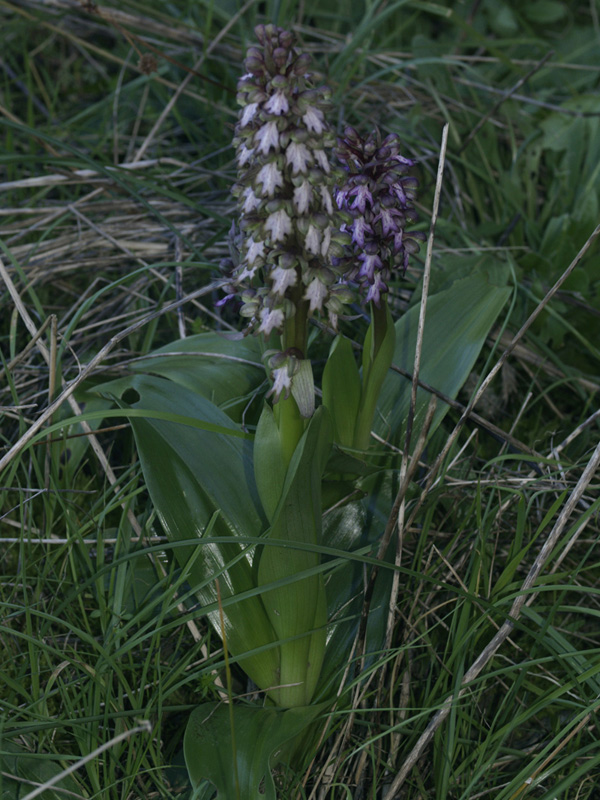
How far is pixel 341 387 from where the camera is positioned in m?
2.15

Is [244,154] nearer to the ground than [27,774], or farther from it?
farther from it

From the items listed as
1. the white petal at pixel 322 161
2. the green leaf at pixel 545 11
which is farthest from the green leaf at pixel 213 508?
the green leaf at pixel 545 11

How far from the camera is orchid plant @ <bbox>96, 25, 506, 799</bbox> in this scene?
146cm

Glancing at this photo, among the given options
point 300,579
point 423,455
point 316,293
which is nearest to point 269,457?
point 300,579

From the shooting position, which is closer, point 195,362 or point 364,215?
point 364,215

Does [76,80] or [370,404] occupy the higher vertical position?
[76,80]

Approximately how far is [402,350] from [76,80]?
10.8 ft

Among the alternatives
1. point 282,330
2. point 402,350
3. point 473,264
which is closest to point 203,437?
point 282,330

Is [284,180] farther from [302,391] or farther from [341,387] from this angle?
[341,387]

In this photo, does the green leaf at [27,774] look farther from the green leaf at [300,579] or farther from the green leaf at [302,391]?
the green leaf at [302,391]

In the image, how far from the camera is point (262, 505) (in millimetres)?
1823

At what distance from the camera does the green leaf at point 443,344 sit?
7.82 feet

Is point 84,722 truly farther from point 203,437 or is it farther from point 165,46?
point 165,46

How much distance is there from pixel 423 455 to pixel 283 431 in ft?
2.76
